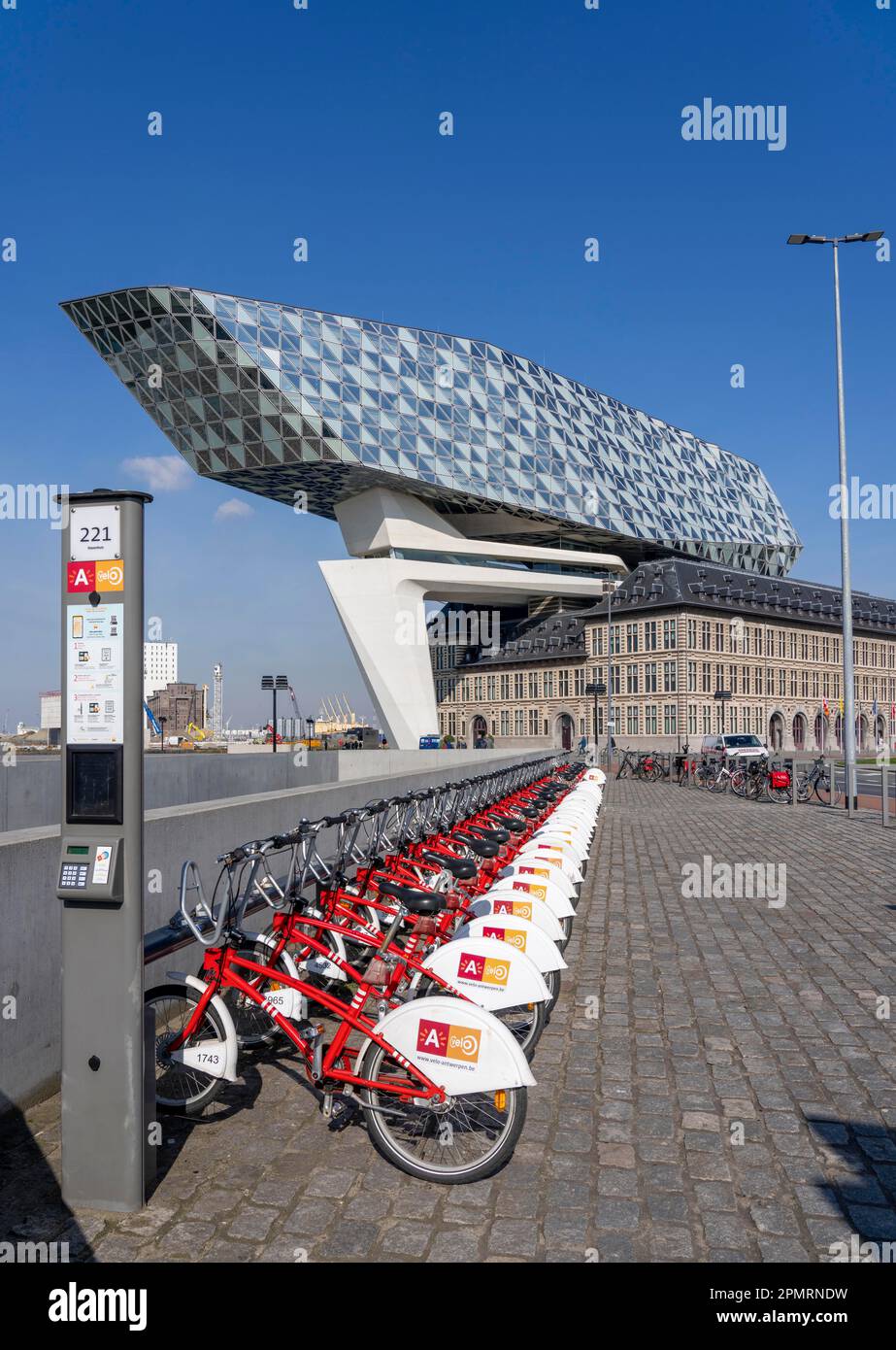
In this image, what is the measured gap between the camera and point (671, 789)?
3117 cm

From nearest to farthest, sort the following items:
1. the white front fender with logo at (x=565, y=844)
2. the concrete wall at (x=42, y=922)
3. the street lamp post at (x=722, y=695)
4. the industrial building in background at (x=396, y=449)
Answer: the concrete wall at (x=42, y=922) → the white front fender with logo at (x=565, y=844) → the industrial building in background at (x=396, y=449) → the street lamp post at (x=722, y=695)

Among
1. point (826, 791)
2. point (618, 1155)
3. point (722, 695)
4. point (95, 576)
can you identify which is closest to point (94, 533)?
point (95, 576)

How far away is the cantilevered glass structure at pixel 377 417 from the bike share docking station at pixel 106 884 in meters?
56.1

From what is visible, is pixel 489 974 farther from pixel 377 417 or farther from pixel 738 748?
pixel 377 417

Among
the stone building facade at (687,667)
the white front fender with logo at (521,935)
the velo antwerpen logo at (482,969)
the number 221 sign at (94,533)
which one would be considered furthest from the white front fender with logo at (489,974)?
the stone building facade at (687,667)

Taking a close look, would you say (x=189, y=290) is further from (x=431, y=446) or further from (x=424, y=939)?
(x=424, y=939)

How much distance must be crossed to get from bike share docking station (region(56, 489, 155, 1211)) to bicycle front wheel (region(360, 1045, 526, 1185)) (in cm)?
91

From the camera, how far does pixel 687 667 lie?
72.2 m

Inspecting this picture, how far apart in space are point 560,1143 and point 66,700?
287 cm

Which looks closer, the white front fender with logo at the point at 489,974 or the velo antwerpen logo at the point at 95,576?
the velo antwerpen logo at the point at 95,576

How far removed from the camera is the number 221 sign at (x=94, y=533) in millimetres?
3900

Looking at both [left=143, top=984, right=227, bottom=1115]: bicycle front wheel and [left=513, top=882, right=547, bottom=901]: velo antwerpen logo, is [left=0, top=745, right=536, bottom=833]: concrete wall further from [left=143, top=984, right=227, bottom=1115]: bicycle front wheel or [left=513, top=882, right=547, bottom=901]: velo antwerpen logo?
[left=143, top=984, right=227, bottom=1115]: bicycle front wheel

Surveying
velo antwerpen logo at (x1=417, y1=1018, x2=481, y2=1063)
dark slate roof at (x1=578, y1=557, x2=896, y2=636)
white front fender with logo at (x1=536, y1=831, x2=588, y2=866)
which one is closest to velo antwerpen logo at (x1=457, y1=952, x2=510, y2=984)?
velo antwerpen logo at (x1=417, y1=1018, x2=481, y2=1063)

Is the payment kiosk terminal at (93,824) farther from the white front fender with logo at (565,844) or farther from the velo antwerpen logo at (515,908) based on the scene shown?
the white front fender with logo at (565,844)
